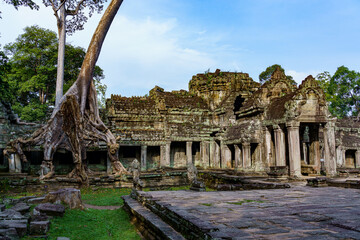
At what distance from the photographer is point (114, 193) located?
1344cm

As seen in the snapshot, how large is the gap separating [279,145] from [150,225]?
11.5m

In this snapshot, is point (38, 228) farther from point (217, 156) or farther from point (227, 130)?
point (217, 156)

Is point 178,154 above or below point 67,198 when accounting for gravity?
above

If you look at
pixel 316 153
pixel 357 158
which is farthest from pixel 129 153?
pixel 357 158

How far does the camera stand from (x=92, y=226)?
7.04 m

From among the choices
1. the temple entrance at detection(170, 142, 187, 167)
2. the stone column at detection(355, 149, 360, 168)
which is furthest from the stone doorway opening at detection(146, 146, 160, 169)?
the stone column at detection(355, 149, 360, 168)

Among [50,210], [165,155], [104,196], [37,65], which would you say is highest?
[37,65]

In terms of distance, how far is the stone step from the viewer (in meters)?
5.03

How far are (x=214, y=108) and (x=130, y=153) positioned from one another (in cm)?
752

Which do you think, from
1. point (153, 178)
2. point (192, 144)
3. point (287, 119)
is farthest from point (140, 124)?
point (287, 119)

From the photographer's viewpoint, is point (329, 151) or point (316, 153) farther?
point (316, 153)

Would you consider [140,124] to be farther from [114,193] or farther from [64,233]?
[64,233]

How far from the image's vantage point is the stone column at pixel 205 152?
22.7 metres

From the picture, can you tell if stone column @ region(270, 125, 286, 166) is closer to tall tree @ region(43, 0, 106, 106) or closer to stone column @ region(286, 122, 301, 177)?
stone column @ region(286, 122, 301, 177)
